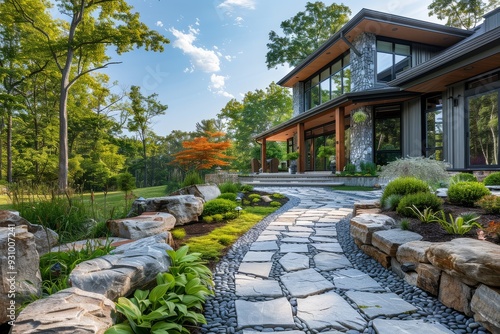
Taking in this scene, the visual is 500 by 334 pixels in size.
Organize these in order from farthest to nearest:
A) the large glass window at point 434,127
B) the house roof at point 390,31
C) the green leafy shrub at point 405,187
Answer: the house roof at point 390,31, the large glass window at point 434,127, the green leafy shrub at point 405,187

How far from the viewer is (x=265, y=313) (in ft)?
6.02

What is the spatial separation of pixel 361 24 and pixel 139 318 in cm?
1258

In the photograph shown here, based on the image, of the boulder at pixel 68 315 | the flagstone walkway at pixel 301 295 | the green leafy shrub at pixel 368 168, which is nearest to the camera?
the boulder at pixel 68 315

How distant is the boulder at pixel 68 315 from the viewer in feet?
3.72

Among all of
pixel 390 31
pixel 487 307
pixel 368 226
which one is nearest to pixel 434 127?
pixel 390 31

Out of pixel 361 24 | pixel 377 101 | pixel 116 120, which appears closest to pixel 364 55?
pixel 361 24

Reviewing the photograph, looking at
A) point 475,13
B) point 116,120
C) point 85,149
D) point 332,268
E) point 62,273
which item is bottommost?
point 332,268

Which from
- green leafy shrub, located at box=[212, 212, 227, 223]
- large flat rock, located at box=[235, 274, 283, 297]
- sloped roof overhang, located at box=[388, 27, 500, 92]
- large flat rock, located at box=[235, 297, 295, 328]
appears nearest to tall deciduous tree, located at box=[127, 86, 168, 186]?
sloped roof overhang, located at box=[388, 27, 500, 92]

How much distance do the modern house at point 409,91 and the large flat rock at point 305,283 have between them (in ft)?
22.1

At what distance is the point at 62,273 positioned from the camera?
83.4 inches

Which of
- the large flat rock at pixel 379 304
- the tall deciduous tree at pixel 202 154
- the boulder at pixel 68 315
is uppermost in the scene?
the tall deciduous tree at pixel 202 154

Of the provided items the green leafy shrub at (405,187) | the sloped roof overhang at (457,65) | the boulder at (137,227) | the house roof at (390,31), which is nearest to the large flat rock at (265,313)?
the boulder at (137,227)

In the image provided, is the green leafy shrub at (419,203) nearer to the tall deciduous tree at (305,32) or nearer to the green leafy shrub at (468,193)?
the green leafy shrub at (468,193)

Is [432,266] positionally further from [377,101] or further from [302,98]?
[302,98]
